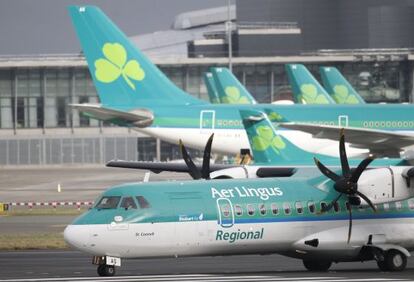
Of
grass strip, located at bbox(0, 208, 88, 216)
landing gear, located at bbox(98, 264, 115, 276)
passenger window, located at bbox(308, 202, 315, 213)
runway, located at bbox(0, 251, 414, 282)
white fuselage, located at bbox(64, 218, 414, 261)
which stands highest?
passenger window, located at bbox(308, 202, 315, 213)

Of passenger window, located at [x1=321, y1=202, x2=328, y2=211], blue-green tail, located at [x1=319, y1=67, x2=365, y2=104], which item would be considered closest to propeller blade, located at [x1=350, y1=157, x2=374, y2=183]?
passenger window, located at [x1=321, y1=202, x2=328, y2=211]

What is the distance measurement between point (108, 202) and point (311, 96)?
178 feet

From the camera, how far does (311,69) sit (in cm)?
11806

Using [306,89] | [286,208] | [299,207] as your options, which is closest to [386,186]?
[299,207]

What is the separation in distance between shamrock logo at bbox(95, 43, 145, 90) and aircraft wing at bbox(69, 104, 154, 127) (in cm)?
151

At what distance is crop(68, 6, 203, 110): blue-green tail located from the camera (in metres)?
56.8

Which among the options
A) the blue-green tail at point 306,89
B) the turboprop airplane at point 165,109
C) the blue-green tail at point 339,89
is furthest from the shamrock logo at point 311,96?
the turboprop airplane at point 165,109

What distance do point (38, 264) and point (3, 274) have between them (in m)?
3.26

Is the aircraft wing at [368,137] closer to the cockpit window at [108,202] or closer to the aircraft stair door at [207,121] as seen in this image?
the aircraft stair door at [207,121]

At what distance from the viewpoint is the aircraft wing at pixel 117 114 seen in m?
58.0

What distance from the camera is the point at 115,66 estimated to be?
5834 cm

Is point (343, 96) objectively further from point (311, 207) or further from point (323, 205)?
point (311, 207)

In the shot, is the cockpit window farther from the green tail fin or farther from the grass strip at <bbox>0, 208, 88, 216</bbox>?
the grass strip at <bbox>0, 208, 88, 216</bbox>

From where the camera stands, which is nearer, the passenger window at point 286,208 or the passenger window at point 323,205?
the passenger window at point 286,208
